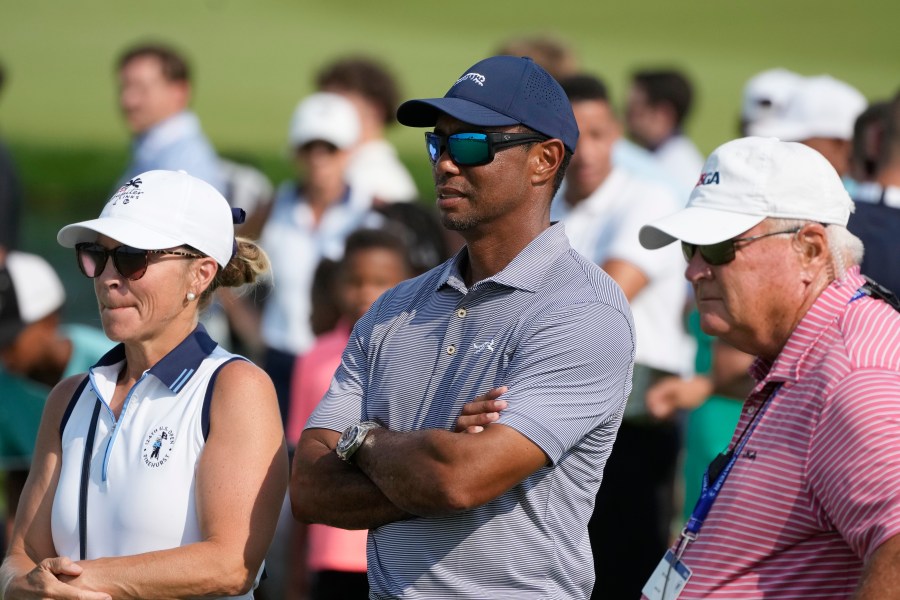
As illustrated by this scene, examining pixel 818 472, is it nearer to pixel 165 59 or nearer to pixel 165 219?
pixel 165 219

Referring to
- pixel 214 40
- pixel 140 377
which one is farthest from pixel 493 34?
pixel 140 377

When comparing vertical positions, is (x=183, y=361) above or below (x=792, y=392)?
below

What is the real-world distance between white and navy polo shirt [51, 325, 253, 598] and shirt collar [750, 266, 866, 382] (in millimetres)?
1488

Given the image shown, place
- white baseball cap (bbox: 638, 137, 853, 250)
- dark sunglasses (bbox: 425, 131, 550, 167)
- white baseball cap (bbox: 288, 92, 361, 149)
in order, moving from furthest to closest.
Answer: white baseball cap (bbox: 288, 92, 361, 149)
dark sunglasses (bbox: 425, 131, 550, 167)
white baseball cap (bbox: 638, 137, 853, 250)

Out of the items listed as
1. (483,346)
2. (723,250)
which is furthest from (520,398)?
(723,250)

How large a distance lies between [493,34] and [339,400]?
32.7m

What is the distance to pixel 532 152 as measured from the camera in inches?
140

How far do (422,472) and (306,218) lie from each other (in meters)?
4.86

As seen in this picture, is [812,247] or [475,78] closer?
[812,247]

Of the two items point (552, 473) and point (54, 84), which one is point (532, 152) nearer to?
point (552, 473)

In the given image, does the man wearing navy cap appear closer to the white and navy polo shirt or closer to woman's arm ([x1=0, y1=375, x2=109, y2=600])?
the white and navy polo shirt

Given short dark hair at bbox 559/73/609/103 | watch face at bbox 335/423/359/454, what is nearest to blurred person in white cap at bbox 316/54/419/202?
short dark hair at bbox 559/73/609/103

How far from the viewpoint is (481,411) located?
328 centimetres

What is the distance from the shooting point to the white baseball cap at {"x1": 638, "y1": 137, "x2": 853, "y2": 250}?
3.24m
